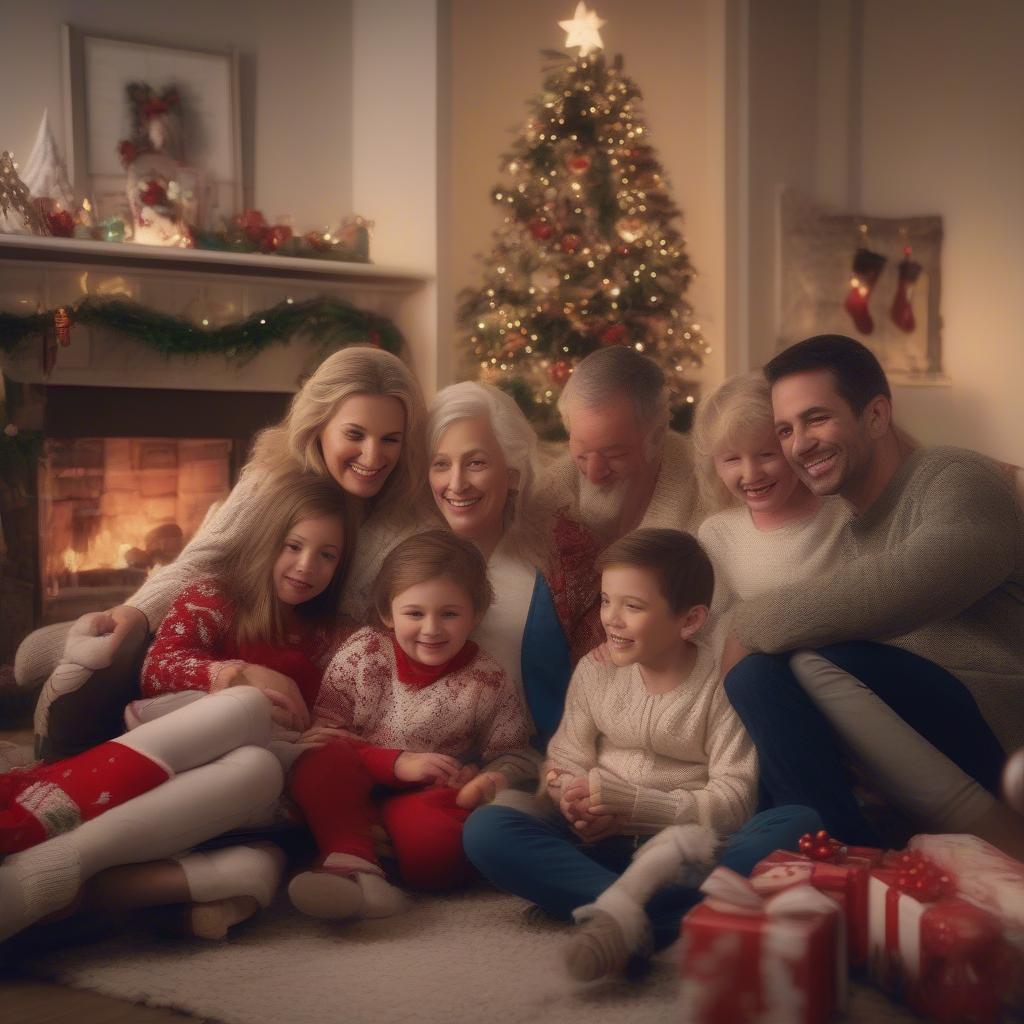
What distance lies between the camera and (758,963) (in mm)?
1533

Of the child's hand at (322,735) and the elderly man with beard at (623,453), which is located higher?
the elderly man with beard at (623,453)

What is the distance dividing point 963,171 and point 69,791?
5298mm

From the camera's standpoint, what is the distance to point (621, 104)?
520 cm

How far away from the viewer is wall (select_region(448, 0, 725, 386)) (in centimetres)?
567

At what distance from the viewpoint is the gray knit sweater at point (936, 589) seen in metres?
1.98

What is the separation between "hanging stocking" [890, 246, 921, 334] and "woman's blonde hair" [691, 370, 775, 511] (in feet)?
13.2

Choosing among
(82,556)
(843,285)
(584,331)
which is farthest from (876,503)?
(843,285)

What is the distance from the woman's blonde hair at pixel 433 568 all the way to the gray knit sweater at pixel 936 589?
1.48 feet

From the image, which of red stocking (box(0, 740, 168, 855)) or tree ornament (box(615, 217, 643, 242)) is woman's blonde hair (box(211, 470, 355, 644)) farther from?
tree ornament (box(615, 217, 643, 242))

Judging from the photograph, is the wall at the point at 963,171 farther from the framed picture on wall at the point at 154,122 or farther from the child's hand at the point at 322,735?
the child's hand at the point at 322,735

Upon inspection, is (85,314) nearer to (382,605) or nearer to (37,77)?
(37,77)

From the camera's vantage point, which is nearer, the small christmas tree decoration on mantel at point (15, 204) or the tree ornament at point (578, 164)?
the small christmas tree decoration on mantel at point (15, 204)

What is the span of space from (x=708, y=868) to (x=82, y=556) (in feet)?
11.4

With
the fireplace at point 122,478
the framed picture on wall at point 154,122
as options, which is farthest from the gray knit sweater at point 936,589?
the framed picture on wall at point 154,122
